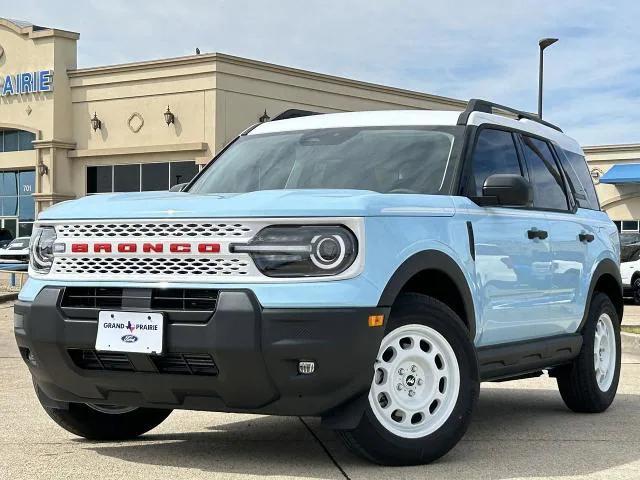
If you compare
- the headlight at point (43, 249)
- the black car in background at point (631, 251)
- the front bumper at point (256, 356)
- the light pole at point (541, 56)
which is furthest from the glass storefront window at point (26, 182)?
the front bumper at point (256, 356)

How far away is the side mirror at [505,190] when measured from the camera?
6.14 m

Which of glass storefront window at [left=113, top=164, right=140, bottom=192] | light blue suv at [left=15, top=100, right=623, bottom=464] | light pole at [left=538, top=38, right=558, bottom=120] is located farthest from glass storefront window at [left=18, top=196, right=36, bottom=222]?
light blue suv at [left=15, top=100, right=623, bottom=464]

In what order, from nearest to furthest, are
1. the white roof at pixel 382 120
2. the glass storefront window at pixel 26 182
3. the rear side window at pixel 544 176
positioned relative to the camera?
the white roof at pixel 382 120 < the rear side window at pixel 544 176 < the glass storefront window at pixel 26 182

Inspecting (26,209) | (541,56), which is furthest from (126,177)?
(541,56)

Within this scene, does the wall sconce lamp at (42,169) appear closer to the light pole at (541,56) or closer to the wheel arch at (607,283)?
the light pole at (541,56)

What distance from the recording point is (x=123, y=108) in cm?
4028

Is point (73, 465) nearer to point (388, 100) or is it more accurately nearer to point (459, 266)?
point (459, 266)

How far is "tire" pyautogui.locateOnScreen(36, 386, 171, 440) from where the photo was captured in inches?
246

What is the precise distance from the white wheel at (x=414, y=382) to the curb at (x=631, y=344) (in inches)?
311

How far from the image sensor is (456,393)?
18.5ft

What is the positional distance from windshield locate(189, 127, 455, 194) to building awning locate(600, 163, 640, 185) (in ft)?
138

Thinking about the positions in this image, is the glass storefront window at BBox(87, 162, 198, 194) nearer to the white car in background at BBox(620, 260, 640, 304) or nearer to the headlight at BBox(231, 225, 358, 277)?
the white car in background at BBox(620, 260, 640, 304)

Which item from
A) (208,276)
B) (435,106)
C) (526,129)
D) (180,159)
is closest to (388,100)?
(435,106)

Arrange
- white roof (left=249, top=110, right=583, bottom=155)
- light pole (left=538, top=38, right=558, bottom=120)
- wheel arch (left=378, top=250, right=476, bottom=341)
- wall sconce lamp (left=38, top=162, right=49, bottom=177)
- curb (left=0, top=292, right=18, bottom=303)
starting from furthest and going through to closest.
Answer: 1. wall sconce lamp (left=38, top=162, right=49, bottom=177)
2. light pole (left=538, top=38, right=558, bottom=120)
3. curb (left=0, top=292, right=18, bottom=303)
4. white roof (left=249, top=110, right=583, bottom=155)
5. wheel arch (left=378, top=250, right=476, bottom=341)
